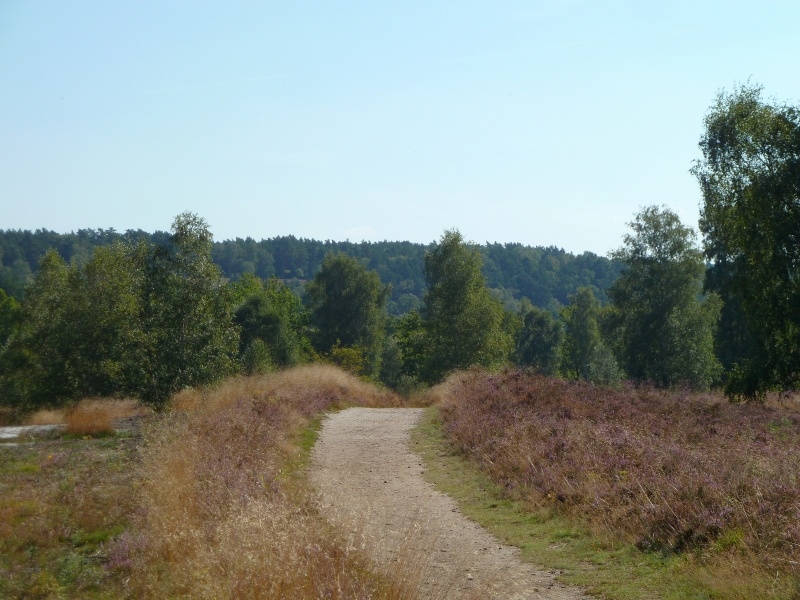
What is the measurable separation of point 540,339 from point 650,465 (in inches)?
3994

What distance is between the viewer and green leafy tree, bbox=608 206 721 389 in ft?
158

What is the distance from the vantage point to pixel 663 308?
48844 millimetres

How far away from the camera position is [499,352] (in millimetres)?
54438

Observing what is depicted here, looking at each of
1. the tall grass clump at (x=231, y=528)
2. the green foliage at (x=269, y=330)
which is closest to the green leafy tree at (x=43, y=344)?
the green foliage at (x=269, y=330)

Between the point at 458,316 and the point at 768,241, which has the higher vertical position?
the point at 768,241

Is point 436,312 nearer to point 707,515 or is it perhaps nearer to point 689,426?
point 689,426

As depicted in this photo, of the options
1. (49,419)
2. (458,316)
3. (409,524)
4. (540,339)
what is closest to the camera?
(409,524)

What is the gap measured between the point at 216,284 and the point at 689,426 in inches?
761

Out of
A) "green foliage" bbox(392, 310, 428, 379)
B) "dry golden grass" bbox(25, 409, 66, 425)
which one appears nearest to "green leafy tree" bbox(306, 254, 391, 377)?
"green foliage" bbox(392, 310, 428, 379)

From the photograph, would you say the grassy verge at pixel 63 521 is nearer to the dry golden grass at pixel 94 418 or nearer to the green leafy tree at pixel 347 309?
the dry golden grass at pixel 94 418

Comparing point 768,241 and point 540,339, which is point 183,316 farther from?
point 540,339

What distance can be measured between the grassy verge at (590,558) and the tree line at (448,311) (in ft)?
43.9

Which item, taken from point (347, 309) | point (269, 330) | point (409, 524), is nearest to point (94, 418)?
point (409, 524)

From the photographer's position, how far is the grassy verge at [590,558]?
7238 mm
